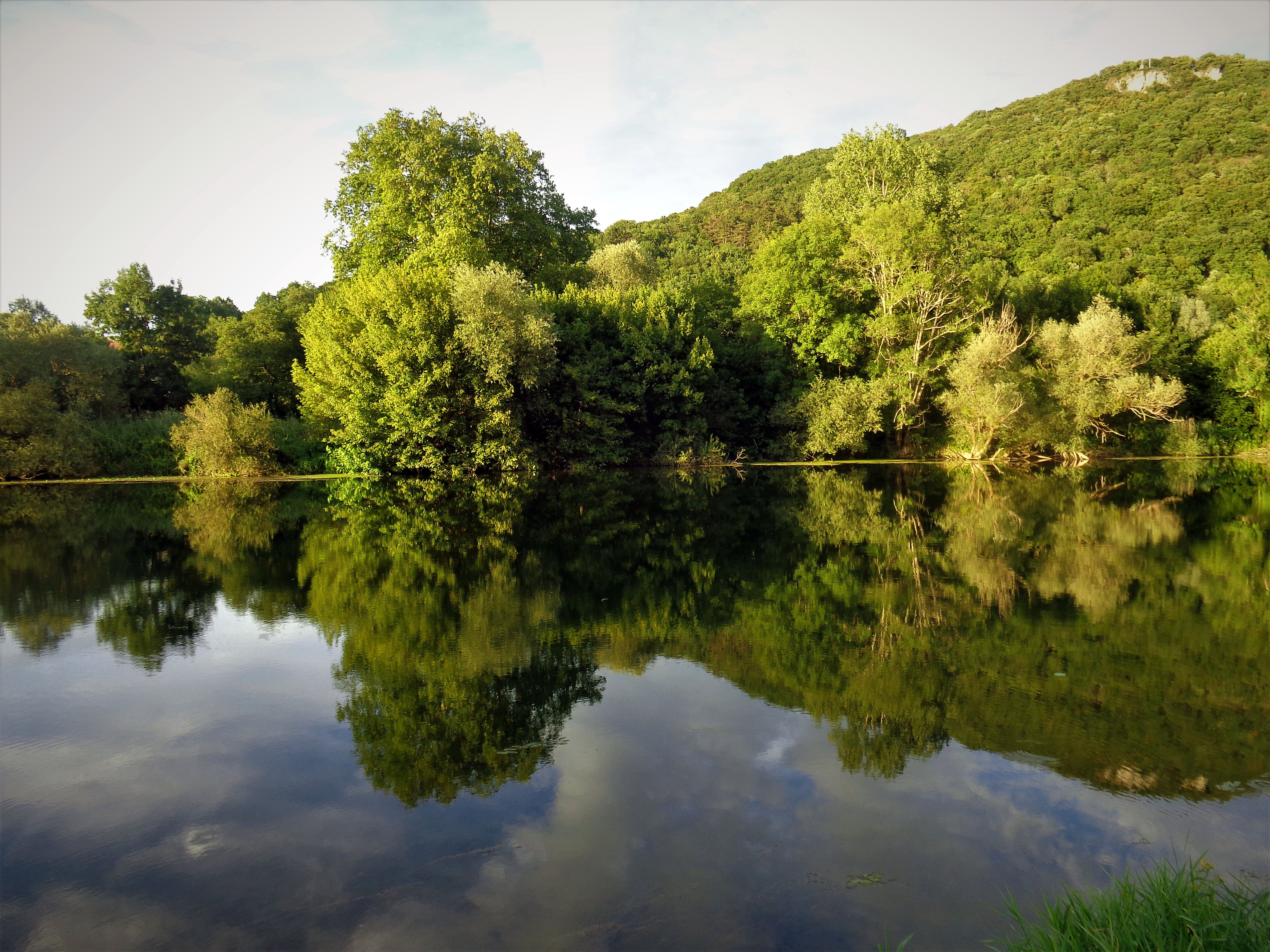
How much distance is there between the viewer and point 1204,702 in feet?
22.5

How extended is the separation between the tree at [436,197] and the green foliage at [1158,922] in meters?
38.8

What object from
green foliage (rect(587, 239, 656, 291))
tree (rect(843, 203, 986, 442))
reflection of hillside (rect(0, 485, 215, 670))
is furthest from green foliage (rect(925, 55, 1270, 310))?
reflection of hillside (rect(0, 485, 215, 670))

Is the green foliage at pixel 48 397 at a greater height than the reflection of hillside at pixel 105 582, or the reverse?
the green foliage at pixel 48 397

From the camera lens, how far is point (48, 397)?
33.7 metres

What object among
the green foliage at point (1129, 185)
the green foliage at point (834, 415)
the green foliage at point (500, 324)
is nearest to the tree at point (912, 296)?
the green foliage at point (834, 415)

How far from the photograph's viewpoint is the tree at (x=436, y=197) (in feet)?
134

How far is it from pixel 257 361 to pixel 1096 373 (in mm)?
46776

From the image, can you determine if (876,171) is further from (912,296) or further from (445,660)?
(445,660)

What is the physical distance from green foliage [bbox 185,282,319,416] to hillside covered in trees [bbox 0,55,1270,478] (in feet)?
0.59

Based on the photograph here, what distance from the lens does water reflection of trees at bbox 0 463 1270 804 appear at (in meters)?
6.30

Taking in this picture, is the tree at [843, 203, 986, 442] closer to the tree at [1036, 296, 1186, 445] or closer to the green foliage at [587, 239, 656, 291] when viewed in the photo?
the tree at [1036, 296, 1186, 445]

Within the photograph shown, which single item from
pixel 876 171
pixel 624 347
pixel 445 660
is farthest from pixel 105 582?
pixel 876 171

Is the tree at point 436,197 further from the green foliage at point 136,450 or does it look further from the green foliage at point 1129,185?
the green foliage at point 1129,185

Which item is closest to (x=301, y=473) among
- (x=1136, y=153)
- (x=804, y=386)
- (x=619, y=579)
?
(x=804, y=386)
